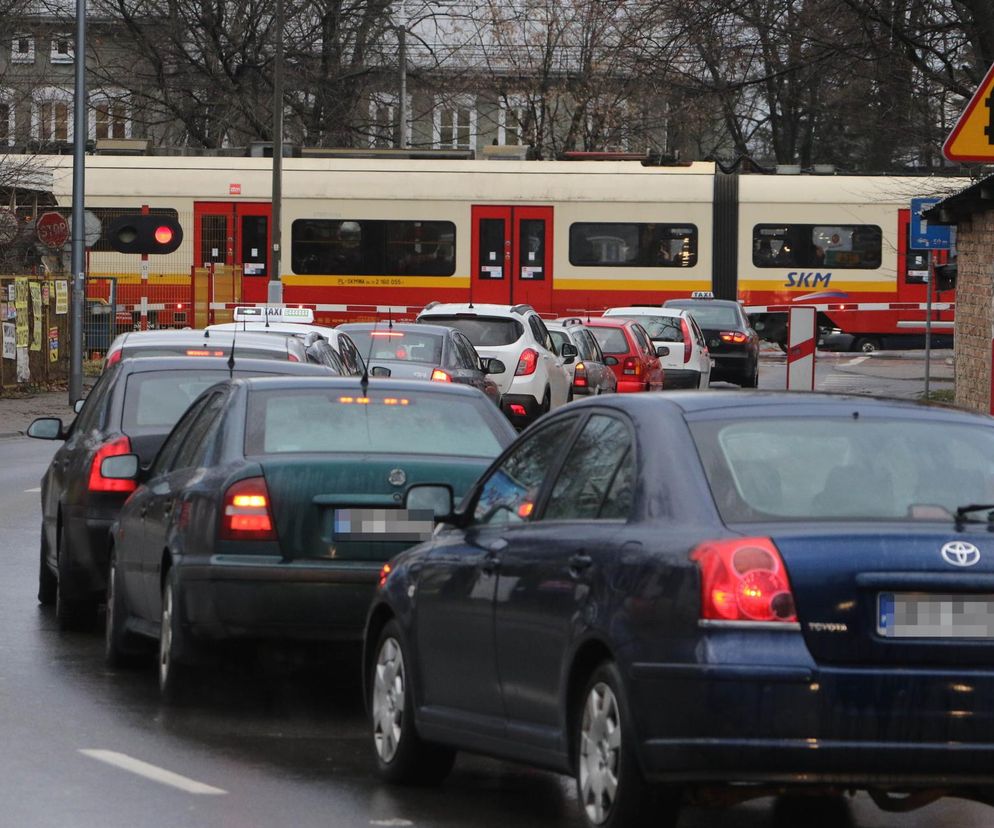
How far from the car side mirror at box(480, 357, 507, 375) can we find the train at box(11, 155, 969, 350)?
1917 centimetres

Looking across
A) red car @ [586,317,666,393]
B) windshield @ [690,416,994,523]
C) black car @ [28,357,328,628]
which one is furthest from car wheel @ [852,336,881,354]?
windshield @ [690,416,994,523]

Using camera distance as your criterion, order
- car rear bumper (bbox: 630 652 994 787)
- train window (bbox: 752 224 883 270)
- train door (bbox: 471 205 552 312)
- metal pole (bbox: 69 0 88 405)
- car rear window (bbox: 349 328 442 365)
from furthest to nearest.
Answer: train window (bbox: 752 224 883 270) < train door (bbox: 471 205 552 312) < metal pole (bbox: 69 0 88 405) < car rear window (bbox: 349 328 442 365) < car rear bumper (bbox: 630 652 994 787)

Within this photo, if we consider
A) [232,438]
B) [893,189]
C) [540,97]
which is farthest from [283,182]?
[232,438]

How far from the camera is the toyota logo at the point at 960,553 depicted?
5.89 meters

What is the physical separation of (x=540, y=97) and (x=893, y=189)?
2018 centimetres

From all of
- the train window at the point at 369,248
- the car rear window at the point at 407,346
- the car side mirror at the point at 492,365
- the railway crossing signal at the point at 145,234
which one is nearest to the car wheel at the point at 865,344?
the train window at the point at 369,248

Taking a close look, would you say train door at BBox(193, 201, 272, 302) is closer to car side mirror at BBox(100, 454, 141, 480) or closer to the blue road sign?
the blue road sign

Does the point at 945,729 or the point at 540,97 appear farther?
the point at 540,97

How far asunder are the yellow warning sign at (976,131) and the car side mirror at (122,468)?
4245 mm

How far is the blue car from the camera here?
226 inches

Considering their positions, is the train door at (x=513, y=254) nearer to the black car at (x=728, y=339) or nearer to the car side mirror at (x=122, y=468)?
the black car at (x=728, y=339)

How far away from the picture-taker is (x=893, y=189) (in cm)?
4478

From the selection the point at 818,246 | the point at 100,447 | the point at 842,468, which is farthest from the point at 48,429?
the point at 818,246

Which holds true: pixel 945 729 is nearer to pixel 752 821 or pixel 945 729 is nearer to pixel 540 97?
pixel 752 821
